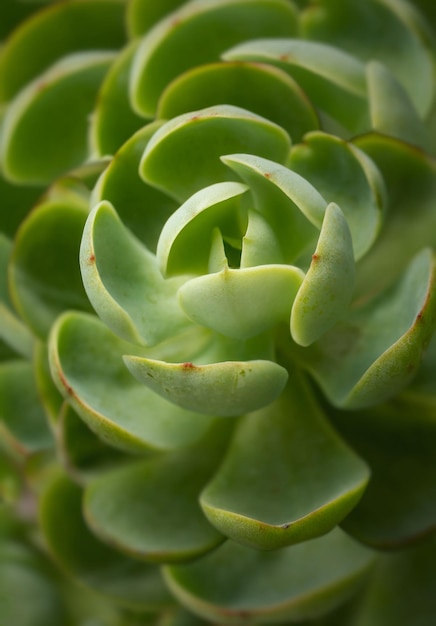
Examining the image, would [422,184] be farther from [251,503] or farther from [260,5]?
[251,503]

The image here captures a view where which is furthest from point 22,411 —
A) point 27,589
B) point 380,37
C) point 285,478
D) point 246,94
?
point 380,37

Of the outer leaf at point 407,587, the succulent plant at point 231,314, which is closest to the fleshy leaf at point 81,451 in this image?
the succulent plant at point 231,314

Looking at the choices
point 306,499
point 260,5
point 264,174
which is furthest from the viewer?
point 260,5

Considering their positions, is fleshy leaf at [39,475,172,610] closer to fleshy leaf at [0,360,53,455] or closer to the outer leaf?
fleshy leaf at [0,360,53,455]

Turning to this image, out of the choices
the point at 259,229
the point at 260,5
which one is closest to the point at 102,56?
the point at 260,5

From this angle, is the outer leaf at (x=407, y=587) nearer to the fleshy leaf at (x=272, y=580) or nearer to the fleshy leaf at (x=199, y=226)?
the fleshy leaf at (x=272, y=580)

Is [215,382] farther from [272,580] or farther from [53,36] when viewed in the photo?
[53,36]
